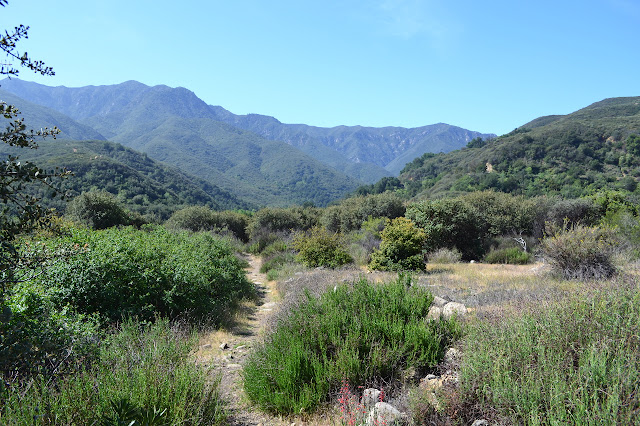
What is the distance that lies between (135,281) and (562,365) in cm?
601

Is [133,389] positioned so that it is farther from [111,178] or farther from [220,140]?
[220,140]

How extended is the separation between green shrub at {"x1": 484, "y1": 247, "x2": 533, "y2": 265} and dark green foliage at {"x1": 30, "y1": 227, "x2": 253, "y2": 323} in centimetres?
1083

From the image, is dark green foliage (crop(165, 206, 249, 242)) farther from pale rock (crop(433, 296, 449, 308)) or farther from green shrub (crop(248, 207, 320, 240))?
pale rock (crop(433, 296, 449, 308))

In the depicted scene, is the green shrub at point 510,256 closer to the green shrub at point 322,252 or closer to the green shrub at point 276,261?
the green shrub at point 322,252

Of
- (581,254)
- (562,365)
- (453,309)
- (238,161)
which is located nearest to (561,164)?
(581,254)

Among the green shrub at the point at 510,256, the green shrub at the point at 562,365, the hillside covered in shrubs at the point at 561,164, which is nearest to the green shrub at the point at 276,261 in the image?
the green shrub at the point at 510,256

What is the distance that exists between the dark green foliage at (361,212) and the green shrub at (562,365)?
19.0 m

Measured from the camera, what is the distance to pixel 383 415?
116 inches

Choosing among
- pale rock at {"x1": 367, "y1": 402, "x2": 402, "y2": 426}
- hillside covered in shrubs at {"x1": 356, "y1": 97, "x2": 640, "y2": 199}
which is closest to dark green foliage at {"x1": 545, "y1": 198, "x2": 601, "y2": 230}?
hillside covered in shrubs at {"x1": 356, "y1": 97, "x2": 640, "y2": 199}

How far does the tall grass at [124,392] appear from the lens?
2.50 meters

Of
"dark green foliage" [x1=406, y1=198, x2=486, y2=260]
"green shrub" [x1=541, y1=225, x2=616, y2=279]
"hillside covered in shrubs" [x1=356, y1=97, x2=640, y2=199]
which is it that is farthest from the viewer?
"hillside covered in shrubs" [x1=356, y1=97, x2=640, y2=199]

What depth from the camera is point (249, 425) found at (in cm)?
364

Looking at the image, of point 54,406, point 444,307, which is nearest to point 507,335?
point 444,307

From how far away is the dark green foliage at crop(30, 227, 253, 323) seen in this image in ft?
17.8
